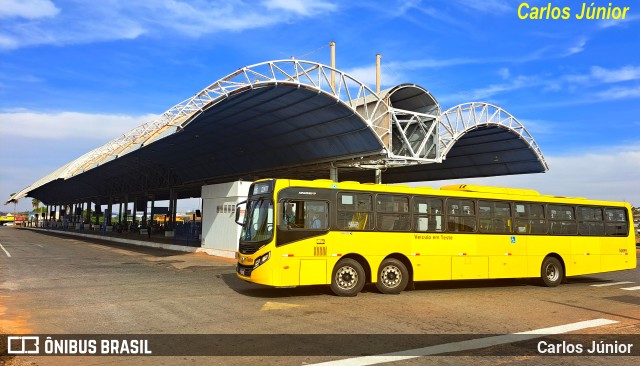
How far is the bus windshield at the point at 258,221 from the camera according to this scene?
39.0 ft

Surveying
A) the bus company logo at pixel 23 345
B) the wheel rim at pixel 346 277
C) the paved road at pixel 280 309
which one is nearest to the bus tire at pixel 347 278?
the wheel rim at pixel 346 277

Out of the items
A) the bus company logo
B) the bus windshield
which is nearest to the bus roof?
the bus windshield

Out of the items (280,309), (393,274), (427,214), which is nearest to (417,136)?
(427,214)

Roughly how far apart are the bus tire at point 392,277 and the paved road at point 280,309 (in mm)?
373

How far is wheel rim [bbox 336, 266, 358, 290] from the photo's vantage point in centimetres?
1238

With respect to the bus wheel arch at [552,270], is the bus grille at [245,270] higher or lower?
higher

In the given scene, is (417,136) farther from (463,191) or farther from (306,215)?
(306,215)

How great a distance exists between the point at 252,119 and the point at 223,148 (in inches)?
334

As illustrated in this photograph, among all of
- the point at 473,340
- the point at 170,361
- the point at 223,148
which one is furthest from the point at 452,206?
the point at 223,148

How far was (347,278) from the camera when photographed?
41.0ft

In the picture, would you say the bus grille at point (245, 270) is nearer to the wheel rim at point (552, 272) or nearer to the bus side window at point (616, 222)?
the wheel rim at point (552, 272)

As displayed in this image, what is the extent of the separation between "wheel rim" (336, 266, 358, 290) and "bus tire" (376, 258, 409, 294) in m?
0.75

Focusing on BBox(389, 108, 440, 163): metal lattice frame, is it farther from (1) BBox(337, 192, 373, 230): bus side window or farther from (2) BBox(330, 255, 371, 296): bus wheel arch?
(2) BBox(330, 255, 371, 296): bus wheel arch

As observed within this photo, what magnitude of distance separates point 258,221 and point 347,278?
2.83m
